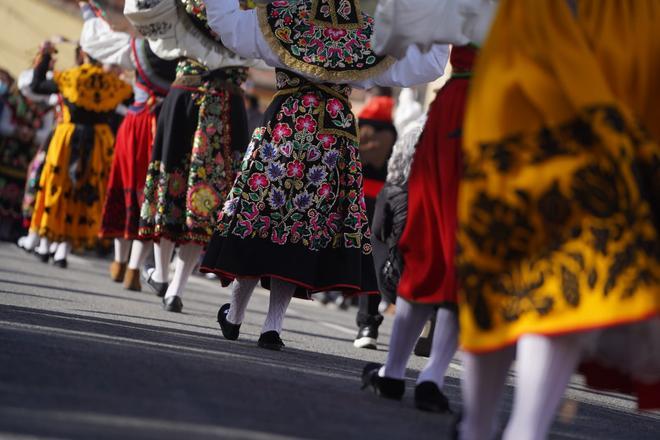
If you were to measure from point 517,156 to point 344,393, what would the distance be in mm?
2018

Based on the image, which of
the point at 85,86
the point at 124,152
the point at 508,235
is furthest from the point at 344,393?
the point at 85,86

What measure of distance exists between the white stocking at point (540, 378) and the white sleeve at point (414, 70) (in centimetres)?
324

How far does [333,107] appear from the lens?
23.7 feet

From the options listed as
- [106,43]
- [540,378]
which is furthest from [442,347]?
[106,43]

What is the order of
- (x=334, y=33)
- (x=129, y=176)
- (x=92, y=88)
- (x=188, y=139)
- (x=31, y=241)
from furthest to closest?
(x=31, y=241) → (x=92, y=88) → (x=129, y=176) → (x=188, y=139) → (x=334, y=33)

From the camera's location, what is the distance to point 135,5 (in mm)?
9117

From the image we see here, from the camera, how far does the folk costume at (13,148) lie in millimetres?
16250

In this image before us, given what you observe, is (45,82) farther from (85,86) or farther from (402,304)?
(402,304)

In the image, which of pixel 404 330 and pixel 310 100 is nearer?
pixel 404 330

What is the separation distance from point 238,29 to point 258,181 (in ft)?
2.40

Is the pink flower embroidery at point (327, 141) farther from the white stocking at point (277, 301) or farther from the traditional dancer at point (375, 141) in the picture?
the traditional dancer at point (375, 141)

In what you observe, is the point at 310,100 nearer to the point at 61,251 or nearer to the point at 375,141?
the point at 375,141

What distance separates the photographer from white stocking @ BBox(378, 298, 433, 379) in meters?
5.45

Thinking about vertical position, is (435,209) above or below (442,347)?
above
